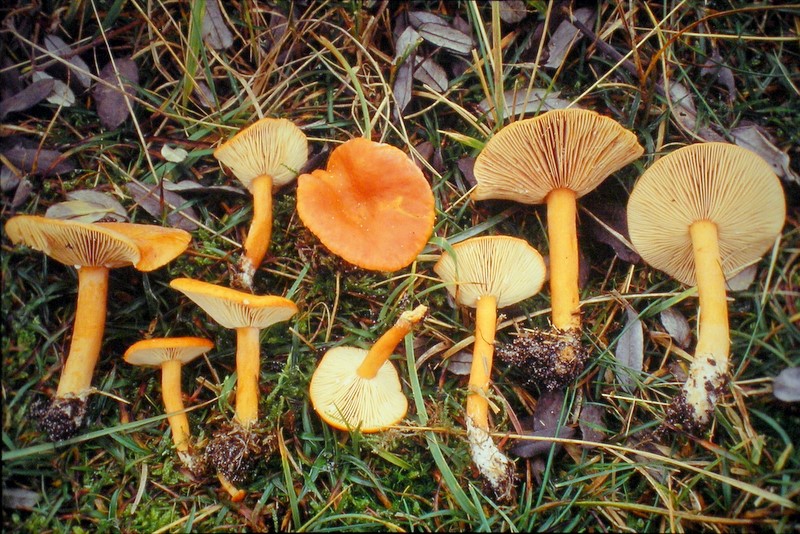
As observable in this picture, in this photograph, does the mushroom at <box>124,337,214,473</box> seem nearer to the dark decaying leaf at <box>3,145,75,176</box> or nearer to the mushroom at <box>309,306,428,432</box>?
the mushroom at <box>309,306,428,432</box>

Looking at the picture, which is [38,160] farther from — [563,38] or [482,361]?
[563,38]

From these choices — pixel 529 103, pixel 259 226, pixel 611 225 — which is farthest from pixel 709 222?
pixel 259 226

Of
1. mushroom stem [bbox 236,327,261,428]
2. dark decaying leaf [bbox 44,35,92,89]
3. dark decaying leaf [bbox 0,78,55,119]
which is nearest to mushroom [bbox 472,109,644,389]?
mushroom stem [bbox 236,327,261,428]

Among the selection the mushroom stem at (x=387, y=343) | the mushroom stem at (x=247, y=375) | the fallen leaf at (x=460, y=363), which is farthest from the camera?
the fallen leaf at (x=460, y=363)

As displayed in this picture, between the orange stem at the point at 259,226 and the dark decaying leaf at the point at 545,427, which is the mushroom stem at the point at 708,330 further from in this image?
the orange stem at the point at 259,226

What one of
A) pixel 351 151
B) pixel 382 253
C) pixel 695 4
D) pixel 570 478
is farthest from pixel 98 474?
pixel 695 4

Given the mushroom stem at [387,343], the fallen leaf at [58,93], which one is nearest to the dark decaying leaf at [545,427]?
the mushroom stem at [387,343]
